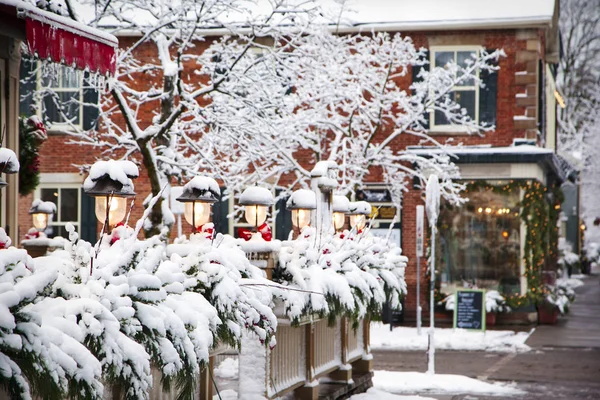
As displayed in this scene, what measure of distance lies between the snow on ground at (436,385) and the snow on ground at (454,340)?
145 inches

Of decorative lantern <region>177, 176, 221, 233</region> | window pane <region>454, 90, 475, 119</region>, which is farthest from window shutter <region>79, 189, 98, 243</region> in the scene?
decorative lantern <region>177, 176, 221, 233</region>

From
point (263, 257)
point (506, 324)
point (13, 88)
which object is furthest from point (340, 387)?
point (506, 324)

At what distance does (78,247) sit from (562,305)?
20687mm

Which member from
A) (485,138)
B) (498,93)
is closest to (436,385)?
(485,138)

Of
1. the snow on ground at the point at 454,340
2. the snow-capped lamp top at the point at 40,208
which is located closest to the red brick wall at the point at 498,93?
the snow on ground at the point at 454,340

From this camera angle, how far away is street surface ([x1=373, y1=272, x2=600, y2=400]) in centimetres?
1345

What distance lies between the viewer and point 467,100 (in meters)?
23.2

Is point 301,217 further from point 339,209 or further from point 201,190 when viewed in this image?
point 201,190

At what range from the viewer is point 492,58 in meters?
23.0

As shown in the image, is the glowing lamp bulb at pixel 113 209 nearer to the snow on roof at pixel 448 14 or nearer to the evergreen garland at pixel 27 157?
the evergreen garland at pixel 27 157

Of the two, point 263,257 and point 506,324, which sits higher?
point 263,257

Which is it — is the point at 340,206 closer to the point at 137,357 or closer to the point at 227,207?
the point at 137,357

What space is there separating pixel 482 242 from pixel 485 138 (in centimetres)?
265

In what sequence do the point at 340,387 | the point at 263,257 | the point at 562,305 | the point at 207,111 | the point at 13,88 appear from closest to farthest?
the point at 263,257 < the point at 13,88 < the point at 340,387 < the point at 207,111 < the point at 562,305
